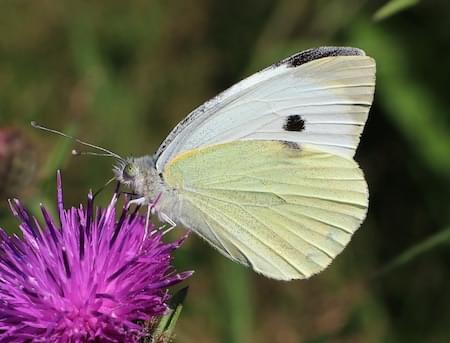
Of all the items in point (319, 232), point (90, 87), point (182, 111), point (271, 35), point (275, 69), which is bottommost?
point (319, 232)

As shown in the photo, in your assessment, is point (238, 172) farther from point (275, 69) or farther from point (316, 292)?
point (316, 292)

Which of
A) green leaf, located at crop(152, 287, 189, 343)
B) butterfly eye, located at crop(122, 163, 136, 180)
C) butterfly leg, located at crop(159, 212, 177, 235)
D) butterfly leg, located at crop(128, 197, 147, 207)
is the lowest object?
green leaf, located at crop(152, 287, 189, 343)

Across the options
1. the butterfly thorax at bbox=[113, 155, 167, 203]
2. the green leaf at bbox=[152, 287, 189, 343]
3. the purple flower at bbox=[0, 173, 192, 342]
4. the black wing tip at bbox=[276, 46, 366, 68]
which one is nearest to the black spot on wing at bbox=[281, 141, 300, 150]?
the black wing tip at bbox=[276, 46, 366, 68]

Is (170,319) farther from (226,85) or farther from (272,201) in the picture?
(226,85)

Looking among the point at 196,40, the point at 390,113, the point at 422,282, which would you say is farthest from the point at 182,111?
the point at 422,282

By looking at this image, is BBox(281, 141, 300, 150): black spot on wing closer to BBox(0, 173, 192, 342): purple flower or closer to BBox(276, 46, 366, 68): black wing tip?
BBox(276, 46, 366, 68): black wing tip

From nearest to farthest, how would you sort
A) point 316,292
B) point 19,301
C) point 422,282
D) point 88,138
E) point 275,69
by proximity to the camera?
point 19,301
point 275,69
point 422,282
point 316,292
point 88,138
